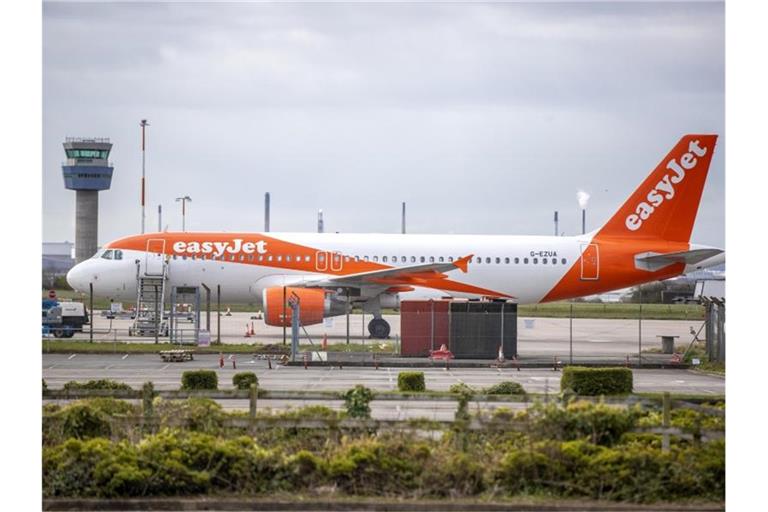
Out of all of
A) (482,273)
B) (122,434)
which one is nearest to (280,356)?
(482,273)

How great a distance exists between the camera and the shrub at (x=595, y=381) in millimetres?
24172

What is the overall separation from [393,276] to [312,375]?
13.4m

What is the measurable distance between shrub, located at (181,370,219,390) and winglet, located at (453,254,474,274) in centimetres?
2303

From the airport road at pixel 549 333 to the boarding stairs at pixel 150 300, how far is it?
1.51 ft

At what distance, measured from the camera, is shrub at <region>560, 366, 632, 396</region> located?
79.3ft

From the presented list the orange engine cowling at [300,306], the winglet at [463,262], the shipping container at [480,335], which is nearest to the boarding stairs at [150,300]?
the orange engine cowling at [300,306]

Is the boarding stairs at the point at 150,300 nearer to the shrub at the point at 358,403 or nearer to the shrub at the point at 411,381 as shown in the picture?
the shrub at the point at 411,381

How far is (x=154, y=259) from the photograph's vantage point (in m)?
44.9

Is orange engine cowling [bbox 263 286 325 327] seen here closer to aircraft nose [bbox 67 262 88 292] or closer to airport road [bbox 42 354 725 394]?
airport road [bbox 42 354 725 394]

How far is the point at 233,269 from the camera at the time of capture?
44.9 metres

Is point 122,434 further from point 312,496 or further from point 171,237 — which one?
point 171,237

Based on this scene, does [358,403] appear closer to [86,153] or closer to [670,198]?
[670,198]
